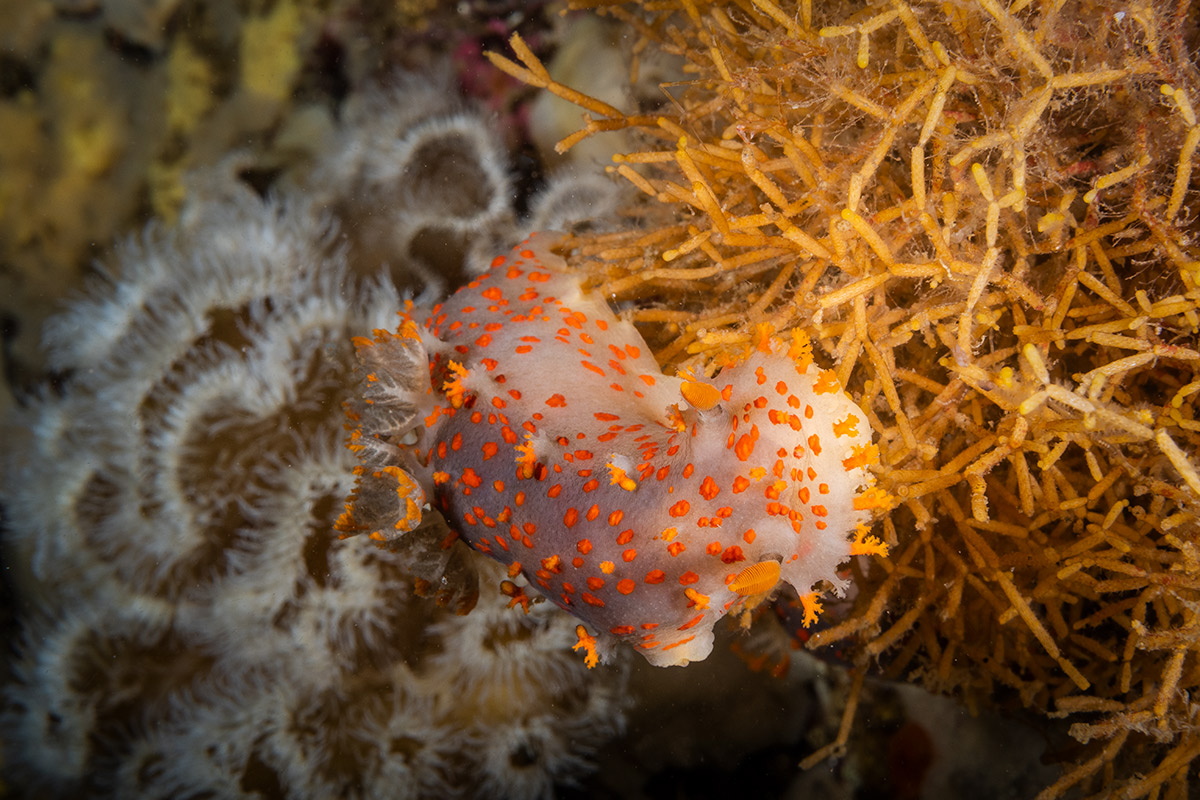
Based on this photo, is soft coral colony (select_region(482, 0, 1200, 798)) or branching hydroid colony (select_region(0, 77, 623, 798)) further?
branching hydroid colony (select_region(0, 77, 623, 798))

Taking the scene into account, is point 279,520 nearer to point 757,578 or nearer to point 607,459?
point 607,459

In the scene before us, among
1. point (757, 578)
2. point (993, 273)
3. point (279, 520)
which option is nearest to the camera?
point (757, 578)

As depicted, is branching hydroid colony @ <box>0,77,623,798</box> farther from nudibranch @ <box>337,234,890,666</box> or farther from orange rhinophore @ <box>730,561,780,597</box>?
orange rhinophore @ <box>730,561,780,597</box>

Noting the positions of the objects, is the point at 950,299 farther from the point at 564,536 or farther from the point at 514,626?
the point at 514,626

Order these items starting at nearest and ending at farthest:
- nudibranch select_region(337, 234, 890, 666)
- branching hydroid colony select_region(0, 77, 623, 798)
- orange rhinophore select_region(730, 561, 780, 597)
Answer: orange rhinophore select_region(730, 561, 780, 597)
nudibranch select_region(337, 234, 890, 666)
branching hydroid colony select_region(0, 77, 623, 798)

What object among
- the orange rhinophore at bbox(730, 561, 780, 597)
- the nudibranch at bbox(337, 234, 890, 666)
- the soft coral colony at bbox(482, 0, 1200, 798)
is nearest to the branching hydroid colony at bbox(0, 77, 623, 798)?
the nudibranch at bbox(337, 234, 890, 666)

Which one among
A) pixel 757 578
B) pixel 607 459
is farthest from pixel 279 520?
pixel 757 578

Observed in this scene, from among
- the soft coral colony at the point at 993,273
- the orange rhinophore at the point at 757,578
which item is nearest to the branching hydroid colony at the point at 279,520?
the soft coral colony at the point at 993,273

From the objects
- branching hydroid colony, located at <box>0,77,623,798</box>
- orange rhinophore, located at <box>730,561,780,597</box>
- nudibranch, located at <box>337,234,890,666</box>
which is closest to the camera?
orange rhinophore, located at <box>730,561,780,597</box>
